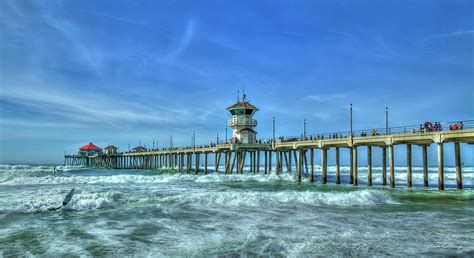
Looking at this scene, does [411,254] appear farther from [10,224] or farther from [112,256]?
[10,224]

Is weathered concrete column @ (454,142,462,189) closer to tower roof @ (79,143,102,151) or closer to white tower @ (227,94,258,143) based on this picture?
white tower @ (227,94,258,143)

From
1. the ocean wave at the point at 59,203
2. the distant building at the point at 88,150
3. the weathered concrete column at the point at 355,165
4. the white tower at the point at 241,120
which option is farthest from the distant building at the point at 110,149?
the ocean wave at the point at 59,203

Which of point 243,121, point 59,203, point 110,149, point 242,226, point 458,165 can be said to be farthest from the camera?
point 110,149

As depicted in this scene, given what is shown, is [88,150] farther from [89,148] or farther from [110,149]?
[110,149]

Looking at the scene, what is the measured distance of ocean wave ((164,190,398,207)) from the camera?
21.1 m

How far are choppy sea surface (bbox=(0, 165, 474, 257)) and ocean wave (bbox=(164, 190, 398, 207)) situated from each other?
0.19 feet

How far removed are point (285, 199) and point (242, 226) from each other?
8.41 meters

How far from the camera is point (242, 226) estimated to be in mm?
14211

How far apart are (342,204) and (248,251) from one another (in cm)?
1209

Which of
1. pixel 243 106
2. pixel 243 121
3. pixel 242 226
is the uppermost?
pixel 243 106

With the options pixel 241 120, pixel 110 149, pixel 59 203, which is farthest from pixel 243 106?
pixel 110 149

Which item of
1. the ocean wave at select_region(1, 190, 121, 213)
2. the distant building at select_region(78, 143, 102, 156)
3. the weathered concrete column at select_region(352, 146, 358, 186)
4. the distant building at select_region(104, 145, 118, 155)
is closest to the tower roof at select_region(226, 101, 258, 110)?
the weathered concrete column at select_region(352, 146, 358, 186)

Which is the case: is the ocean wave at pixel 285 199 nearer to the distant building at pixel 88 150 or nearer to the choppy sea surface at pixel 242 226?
the choppy sea surface at pixel 242 226

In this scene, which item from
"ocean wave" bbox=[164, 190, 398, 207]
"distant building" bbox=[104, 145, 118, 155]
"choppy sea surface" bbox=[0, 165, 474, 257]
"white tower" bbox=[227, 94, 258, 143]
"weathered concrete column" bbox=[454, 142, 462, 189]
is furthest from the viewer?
"distant building" bbox=[104, 145, 118, 155]
